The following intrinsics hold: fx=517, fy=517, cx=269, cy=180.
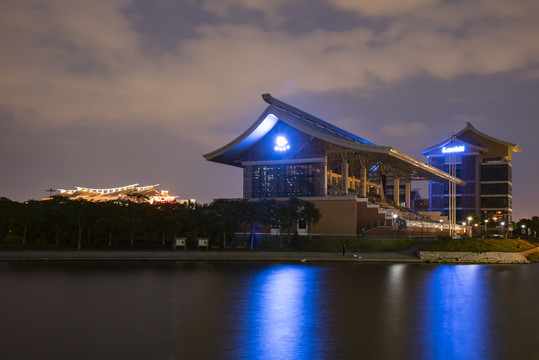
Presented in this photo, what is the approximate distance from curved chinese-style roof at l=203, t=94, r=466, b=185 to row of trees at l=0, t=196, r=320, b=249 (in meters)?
11.0

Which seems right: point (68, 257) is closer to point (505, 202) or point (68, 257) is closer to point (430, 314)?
point (430, 314)

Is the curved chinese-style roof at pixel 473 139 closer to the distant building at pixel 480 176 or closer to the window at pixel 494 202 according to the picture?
the distant building at pixel 480 176

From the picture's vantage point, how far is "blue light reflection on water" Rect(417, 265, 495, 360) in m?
14.6

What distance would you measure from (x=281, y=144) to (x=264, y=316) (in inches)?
1942

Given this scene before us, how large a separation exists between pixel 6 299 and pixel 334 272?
20.8 meters

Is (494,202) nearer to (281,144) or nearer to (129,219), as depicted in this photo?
(281,144)

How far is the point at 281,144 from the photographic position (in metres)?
67.5

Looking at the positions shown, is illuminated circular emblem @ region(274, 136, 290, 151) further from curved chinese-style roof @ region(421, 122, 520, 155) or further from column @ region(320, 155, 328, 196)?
curved chinese-style roof @ region(421, 122, 520, 155)

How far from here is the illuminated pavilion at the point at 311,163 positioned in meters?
61.3

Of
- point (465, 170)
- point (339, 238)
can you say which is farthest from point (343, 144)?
point (465, 170)

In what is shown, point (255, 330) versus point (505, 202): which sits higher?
point (505, 202)

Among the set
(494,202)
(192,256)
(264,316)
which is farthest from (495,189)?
(264,316)

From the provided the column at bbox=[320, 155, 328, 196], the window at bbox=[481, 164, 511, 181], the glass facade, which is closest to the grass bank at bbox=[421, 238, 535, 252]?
the column at bbox=[320, 155, 328, 196]

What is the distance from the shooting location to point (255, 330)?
657 inches
